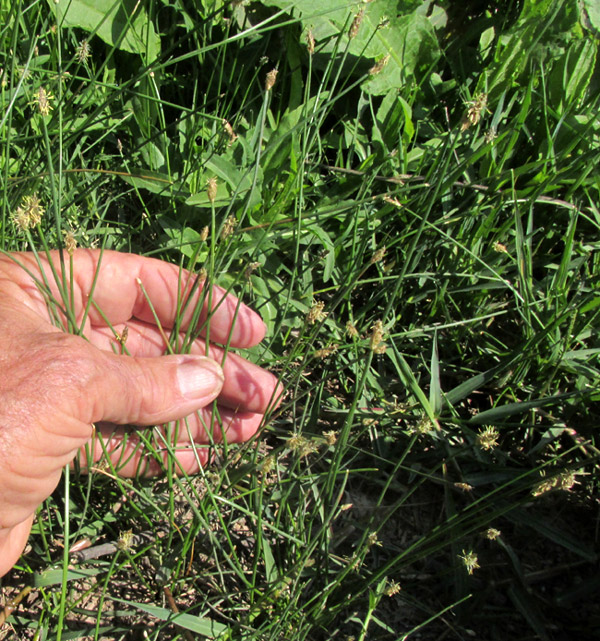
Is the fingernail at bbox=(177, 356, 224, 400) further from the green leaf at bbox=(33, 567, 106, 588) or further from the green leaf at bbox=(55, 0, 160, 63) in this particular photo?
the green leaf at bbox=(55, 0, 160, 63)

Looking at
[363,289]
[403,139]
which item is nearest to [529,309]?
[363,289]

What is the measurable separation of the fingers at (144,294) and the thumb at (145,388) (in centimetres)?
14

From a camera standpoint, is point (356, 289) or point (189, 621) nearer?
point (189, 621)

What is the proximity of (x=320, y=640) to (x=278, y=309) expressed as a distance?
2.46 feet

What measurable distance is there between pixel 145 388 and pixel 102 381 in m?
0.10

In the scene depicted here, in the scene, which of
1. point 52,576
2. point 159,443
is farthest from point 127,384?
point 52,576

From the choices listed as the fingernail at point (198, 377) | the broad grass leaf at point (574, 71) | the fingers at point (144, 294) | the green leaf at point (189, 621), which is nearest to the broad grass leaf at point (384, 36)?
the broad grass leaf at point (574, 71)

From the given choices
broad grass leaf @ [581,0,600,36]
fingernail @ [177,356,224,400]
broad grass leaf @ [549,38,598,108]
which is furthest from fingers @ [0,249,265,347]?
broad grass leaf @ [581,0,600,36]

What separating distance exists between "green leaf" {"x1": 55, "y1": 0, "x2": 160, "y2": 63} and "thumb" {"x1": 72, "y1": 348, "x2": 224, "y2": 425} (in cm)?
90

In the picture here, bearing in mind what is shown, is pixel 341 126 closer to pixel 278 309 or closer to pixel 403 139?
pixel 403 139

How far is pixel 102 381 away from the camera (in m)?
1.08

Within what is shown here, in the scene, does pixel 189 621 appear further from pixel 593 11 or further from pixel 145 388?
pixel 593 11

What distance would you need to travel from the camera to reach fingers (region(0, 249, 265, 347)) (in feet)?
4.45

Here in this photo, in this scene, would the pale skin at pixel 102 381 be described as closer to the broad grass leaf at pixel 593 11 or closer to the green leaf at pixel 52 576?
the green leaf at pixel 52 576
